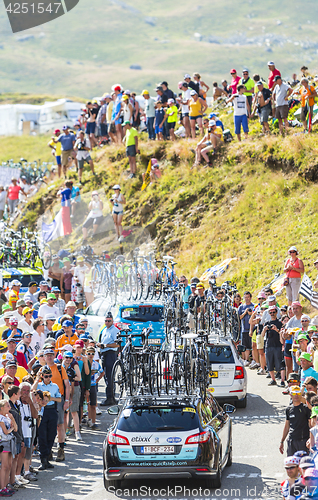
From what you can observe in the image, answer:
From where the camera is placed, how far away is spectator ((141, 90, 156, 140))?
2992 centimetres

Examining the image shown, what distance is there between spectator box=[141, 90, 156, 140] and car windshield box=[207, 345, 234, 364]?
15.7 meters

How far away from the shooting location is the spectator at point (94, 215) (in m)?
30.3

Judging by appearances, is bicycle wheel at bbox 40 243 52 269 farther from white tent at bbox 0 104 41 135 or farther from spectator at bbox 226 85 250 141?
white tent at bbox 0 104 41 135

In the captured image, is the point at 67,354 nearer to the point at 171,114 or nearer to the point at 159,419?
the point at 159,419

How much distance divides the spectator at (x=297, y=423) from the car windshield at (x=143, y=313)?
29.0 feet

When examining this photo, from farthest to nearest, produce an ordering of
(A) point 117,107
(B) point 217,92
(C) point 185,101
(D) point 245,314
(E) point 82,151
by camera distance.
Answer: (B) point 217,92 < (E) point 82,151 < (A) point 117,107 < (C) point 185,101 < (D) point 245,314

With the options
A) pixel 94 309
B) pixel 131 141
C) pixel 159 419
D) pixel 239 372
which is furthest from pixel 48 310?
pixel 131 141

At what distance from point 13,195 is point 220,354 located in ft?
81.4

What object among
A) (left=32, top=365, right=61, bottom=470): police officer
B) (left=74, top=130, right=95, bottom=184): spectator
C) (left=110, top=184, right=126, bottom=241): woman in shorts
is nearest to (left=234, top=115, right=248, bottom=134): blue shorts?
(left=110, top=184, right=126, bottom=241): woman in shorts

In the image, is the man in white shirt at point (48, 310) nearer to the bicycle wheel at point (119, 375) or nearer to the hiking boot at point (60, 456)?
the bicycle wheel at point (119, 375)

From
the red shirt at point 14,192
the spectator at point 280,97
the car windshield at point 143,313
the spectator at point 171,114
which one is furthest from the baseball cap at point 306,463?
the red shirt at point 14,192

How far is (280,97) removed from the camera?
25812mm

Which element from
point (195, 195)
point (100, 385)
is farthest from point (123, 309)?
point (195, 195)

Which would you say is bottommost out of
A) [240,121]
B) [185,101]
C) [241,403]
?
[241,403]
